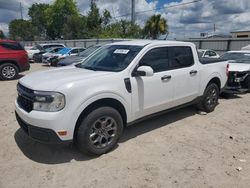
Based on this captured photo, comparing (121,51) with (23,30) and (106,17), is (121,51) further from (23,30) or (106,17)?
(23,30)

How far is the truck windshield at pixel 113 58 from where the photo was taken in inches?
175

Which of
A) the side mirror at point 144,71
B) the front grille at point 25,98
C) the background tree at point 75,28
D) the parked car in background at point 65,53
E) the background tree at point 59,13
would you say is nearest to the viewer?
the front grille at point 25,98

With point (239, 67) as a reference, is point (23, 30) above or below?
above

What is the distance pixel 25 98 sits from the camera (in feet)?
12.8

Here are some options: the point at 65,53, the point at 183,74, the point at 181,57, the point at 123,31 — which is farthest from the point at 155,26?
the point at 183,74

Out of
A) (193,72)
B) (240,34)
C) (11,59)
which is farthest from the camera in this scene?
(240,34)

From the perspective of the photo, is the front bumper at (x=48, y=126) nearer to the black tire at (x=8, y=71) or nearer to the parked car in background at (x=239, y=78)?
the parked car in background at (x=239, y=78)

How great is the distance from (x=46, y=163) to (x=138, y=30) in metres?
36.0

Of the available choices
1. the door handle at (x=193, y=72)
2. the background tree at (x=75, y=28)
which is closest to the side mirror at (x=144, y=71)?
the door handle at (x=193, y=72)

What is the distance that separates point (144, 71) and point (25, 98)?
1.93 metres

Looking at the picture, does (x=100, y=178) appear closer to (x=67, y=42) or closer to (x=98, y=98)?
(x=98, y=98)

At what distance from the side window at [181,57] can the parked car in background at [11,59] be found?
863cm

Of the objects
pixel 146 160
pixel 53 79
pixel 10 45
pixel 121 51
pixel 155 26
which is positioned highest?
pixel 155 26

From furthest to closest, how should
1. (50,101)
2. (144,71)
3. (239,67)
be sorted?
1. (239,67)
2. (144,71)
3. (50,101)
